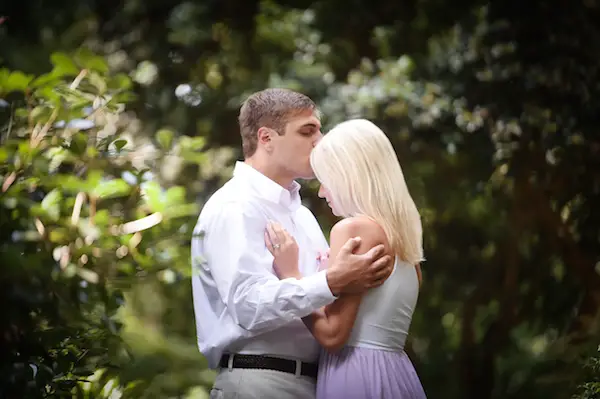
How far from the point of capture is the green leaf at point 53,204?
7.91 ft

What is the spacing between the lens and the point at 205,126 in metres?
5.76

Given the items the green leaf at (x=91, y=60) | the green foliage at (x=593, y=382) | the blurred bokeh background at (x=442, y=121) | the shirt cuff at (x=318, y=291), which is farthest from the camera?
the blurred bokeh background at (x=442, y=121)

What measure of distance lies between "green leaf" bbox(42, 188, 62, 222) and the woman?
0.58 meters

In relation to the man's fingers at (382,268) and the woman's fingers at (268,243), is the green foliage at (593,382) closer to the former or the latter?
the man's fingers at (382,268)

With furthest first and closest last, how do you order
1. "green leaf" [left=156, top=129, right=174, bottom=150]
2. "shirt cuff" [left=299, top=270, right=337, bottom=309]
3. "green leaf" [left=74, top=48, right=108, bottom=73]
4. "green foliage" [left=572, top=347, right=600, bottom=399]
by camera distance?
"green foliage" [left=572, top=347, right=600, bottom=399], "green leaf" [left=156, top=129, right=174, bottom=150], "green leaf" [left=74, top=48, right=108, bottom=73], "shirt cuff" [left=299, top=270, right=337, bottom=309]

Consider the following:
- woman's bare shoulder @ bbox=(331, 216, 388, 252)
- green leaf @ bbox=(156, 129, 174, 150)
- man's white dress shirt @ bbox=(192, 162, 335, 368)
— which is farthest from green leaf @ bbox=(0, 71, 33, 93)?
woman's bare shoulder @ bbox=(331, 216, 388, 252)

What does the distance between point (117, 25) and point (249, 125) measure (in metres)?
3.53

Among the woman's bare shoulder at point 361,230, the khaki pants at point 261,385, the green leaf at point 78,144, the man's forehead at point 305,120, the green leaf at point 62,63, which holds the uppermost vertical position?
the green leaf at point 62,63

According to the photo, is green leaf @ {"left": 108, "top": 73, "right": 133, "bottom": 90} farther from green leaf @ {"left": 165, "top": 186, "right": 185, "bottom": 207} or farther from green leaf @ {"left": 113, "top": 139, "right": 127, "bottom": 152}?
green leaf @ {"left": 165, "top": 186, "right": 185, "bottom": 207}

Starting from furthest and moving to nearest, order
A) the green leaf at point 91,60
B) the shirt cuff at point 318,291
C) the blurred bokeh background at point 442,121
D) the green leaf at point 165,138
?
1. the blurred bokeh background at point 442,121
2. the green leaf at point 165,138
3. the green leaf at point 91,60
4. the shirt cuff at point 318,291

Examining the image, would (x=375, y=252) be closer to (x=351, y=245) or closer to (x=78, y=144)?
(x=351, y=245)

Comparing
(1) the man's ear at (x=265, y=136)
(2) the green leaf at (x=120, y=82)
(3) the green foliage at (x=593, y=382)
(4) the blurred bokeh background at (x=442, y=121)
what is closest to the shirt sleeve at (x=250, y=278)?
(1) the man's ear at (x=265, y=136)

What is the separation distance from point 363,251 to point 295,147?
39 cm

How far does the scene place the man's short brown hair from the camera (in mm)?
2510
